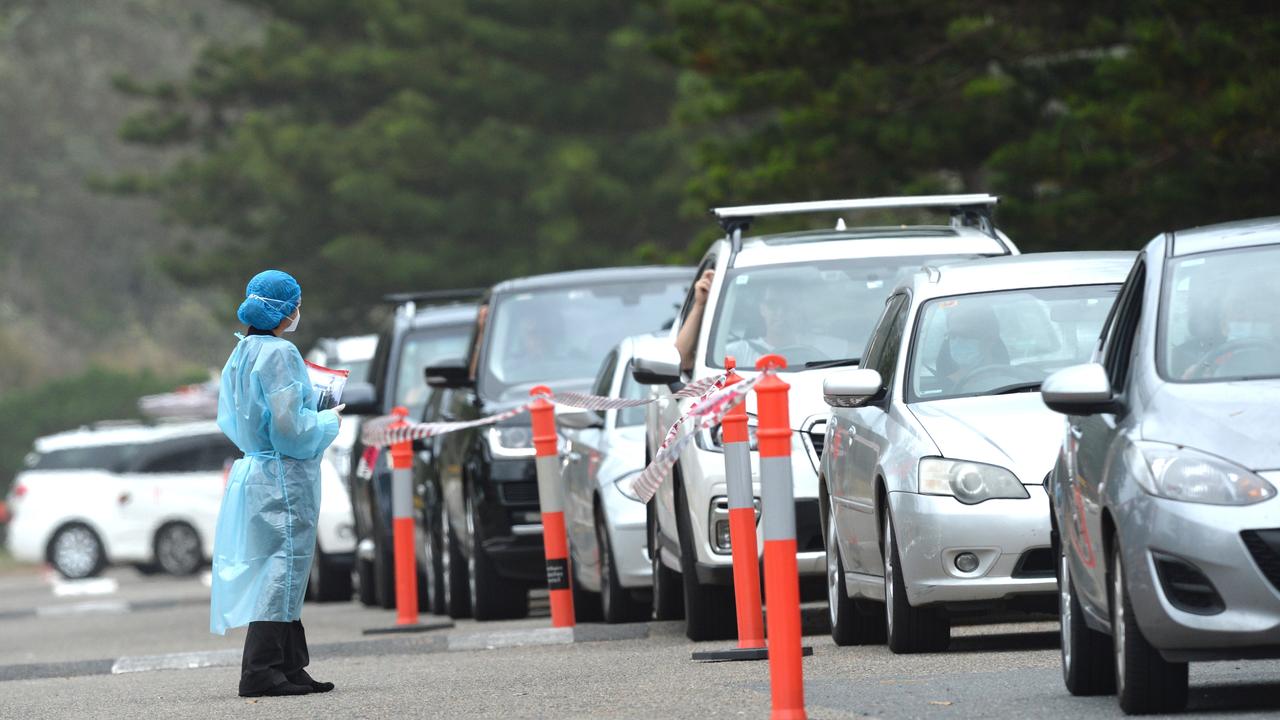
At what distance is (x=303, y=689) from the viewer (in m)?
10.6

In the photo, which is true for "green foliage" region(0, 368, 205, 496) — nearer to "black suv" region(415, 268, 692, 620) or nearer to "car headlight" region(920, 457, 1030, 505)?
"black suv" region(415, 268, 692, 620)

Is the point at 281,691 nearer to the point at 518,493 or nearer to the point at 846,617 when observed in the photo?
the point at 846,617

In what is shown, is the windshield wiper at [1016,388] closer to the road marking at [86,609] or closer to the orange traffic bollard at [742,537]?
the orange traffic bollard at [742,537]

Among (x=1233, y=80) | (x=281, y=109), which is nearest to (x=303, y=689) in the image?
(x=1233, y=80)

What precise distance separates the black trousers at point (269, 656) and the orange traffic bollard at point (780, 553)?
10.5ft

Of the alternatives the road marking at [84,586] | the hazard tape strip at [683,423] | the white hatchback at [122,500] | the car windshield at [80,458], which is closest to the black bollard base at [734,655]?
the hazard tape strip at [683,423]

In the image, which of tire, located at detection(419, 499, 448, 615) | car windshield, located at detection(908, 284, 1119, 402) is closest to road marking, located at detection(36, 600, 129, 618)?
tire, located at detection(419, 499, 448, 615)

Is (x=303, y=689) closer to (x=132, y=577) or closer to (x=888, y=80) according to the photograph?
(x=888, y=80)

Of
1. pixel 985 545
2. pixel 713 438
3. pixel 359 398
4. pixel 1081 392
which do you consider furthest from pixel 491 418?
pixel 1081 392

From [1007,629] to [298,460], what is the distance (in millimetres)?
3408

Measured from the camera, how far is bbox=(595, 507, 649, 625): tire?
14461 millimetres

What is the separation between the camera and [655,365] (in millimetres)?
12039

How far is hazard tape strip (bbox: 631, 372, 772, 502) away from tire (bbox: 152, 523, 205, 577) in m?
24.2

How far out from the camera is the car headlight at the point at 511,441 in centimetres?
1619
